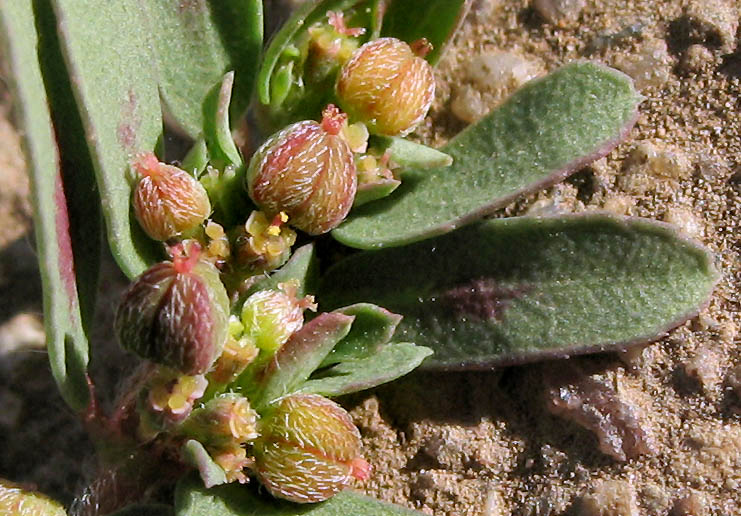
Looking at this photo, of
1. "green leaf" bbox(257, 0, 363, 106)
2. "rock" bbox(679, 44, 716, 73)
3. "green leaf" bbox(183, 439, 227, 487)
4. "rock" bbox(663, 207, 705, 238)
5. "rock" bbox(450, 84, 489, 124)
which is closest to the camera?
"green leaf" bbox(183, 439, 227, 487)

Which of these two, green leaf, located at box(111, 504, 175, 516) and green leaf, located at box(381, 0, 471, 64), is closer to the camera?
green leaf, located at box(111, 504, 175, 516)

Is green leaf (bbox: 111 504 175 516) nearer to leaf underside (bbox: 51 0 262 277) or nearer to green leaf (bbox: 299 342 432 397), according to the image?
green leaf (bbox: 299 342 432 397)

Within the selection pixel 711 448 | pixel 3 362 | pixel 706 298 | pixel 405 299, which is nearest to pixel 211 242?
pixel 405 299

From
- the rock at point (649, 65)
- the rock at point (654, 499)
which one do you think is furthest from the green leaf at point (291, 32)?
the rock at point (654, 499)

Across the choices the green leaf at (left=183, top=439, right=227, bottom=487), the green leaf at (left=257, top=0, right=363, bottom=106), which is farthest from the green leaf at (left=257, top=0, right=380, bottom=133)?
the green leaf at (left=183, top=439, right=227, bottom=487)

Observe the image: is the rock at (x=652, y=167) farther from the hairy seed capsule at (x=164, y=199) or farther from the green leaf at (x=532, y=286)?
the hairy seed capsule at (x=164, y=199)

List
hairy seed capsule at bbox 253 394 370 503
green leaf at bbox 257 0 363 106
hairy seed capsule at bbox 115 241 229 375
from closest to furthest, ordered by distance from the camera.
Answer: hairy seed capsule at bbox 115 241 229 375, hairy seed capsule at bbox 253 394 370 503, green leaf at bbox 257 0 363 106
